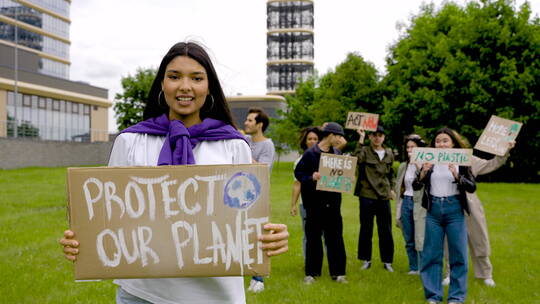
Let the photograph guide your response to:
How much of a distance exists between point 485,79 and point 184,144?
2703cm

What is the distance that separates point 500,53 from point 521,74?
229cm

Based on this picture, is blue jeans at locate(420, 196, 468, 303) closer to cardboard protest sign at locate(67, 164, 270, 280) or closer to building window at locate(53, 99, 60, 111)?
cardboard protest sign at locate(67, 164, 270, 280)

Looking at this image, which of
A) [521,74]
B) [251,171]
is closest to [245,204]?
[251,171]

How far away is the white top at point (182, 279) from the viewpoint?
2295mm

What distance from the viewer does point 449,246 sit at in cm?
601

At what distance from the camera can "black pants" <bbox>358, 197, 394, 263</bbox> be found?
813 centimetres

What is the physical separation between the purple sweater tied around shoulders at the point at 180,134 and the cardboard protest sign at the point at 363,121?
6.44 meters

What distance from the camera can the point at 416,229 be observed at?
7359 mm

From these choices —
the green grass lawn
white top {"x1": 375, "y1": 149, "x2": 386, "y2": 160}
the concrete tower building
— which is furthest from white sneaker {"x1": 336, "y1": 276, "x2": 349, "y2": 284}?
the concrete tower building

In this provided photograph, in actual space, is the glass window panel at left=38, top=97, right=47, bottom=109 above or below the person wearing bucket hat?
above

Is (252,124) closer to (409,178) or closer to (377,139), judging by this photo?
(409,178)

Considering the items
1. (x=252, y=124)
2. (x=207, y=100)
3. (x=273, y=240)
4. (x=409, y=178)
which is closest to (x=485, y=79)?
(x=409, y=178)

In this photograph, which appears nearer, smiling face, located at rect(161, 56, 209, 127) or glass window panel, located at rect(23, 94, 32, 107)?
smiling face, located at rect(161, 56, 209, 127)

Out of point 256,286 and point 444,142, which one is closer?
point 444,142
